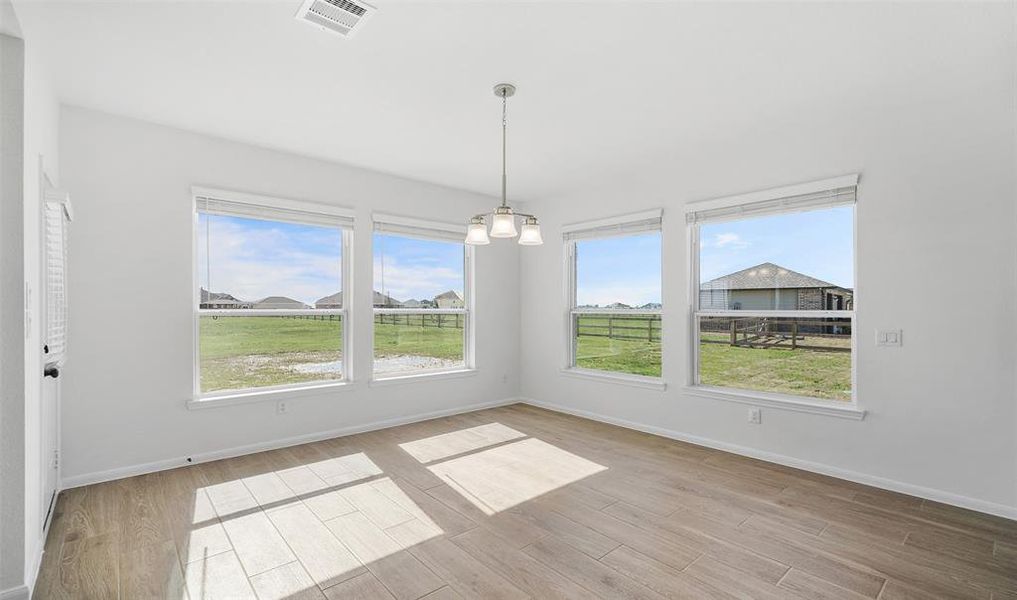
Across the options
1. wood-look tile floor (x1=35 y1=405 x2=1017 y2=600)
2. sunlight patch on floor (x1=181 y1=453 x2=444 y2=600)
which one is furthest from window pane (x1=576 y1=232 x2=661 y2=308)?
sunlight patch on floor (x1=181 y1=453 x2=444 y2=600)

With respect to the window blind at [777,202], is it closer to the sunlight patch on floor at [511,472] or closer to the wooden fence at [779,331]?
the wooden fence at [779,331]

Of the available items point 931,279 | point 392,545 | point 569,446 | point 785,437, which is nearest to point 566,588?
point 392,545

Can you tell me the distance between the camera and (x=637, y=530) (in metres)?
2.76

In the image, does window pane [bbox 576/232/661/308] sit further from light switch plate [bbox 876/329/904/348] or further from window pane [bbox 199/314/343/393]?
window pane [bbox 199/314/343/393]

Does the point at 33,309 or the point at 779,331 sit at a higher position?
the point at 33,309

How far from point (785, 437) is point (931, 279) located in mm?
1524

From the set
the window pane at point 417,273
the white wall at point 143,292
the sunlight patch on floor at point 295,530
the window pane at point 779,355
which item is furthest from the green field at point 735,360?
the white wall at point 143,292

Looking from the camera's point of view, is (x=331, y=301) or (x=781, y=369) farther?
(x=331, y=301)

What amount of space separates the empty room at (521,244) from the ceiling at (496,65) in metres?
0.02

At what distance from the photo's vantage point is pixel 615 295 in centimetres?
527

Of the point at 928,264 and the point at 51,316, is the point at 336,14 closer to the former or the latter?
the point at 51,316

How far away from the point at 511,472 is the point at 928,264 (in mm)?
3252

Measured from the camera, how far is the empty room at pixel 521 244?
2297mm

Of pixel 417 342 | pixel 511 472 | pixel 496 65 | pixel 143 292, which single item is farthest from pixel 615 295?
pixel 143 292
